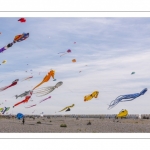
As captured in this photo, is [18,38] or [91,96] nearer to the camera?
[18,38]

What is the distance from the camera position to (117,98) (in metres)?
13.9

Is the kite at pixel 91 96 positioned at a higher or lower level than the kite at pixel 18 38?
lower

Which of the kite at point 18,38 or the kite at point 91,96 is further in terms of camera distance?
the kite at point 91,96

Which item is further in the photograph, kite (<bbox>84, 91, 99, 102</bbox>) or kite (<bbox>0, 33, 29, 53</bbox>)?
kite (<bbox>84, 91, 99, 102</bbox>)

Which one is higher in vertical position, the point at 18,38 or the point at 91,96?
the point at 18,38

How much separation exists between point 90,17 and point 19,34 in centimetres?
252

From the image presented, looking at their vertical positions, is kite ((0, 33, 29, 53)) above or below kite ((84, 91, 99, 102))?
above

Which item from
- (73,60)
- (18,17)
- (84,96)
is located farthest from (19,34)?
(84,96)
